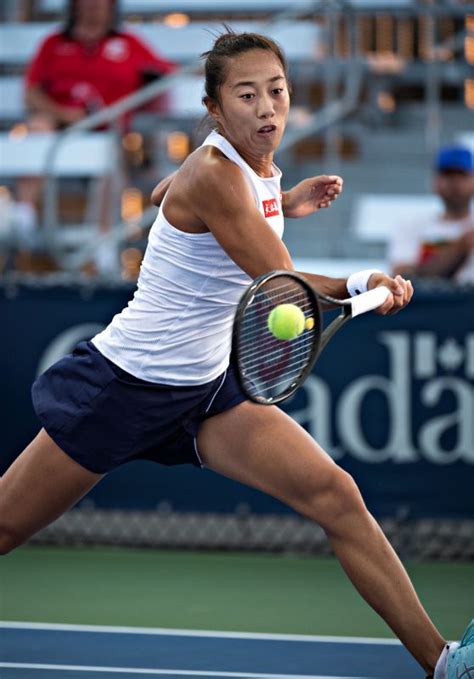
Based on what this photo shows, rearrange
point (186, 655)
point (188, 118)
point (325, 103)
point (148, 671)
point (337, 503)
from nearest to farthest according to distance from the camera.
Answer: point (337, 503)
point (148, 671)
point (186, 655)
point (188, 118)
point (325, 103)

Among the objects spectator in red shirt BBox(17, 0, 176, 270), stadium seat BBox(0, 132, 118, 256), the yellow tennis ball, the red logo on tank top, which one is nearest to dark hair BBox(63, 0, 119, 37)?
spectator in red shirt BBox(17, 0, 176, 270)

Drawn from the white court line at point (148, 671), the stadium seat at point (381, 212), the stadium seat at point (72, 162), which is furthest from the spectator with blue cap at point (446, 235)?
Answer: the white court line at point (148, 671)

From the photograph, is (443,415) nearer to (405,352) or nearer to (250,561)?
(405,352)

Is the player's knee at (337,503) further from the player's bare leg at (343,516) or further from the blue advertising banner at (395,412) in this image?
the blue advertising banner at (395,412)

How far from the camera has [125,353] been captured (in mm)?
3865

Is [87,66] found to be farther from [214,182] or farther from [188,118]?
[214,182]

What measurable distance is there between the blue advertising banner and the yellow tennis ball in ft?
9.48

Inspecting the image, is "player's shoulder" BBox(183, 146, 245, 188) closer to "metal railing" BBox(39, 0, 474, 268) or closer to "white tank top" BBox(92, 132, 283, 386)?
"white tank top" BBox(92, 132, 283, 386)

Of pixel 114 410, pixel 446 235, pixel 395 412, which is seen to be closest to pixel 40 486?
pixel 114 410

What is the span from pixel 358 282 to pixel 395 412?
266 centimetres

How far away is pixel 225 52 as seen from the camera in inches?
144

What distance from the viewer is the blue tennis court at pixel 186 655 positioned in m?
4.47

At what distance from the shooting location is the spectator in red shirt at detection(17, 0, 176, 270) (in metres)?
8.77

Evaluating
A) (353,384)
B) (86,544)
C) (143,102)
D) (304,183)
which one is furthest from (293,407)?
(143,102)
